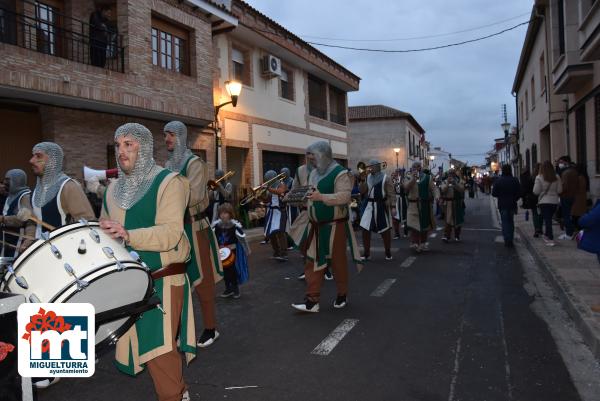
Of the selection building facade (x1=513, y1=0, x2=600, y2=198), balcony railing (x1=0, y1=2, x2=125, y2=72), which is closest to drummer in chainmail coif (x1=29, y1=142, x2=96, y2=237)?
balcony railing (x1=0, y1=2, x2=125, y2=72)

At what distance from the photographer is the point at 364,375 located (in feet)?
12.6

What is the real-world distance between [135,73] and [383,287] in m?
8.48

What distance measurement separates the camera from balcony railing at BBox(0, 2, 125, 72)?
34.0 ft

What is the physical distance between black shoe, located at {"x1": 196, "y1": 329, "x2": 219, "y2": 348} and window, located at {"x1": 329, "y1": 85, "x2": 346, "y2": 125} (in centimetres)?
2317

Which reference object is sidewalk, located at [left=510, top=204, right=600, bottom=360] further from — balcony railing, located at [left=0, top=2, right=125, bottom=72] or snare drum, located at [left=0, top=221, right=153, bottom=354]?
balcony railing, located at [left=0, top=2, right=125, bottom=72]

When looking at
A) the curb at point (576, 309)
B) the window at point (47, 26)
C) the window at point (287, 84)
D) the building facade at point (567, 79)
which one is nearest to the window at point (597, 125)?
the building facade at point (567, 79)

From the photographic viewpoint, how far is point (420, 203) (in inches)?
404

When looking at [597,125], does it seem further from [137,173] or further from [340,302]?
[137,173]

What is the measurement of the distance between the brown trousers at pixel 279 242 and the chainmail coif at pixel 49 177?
5936 mm

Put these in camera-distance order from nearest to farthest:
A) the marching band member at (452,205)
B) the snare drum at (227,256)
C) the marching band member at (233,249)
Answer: the snare drum at (227,256)
the marching band member at (233,249)
the marching band member at (452,205)

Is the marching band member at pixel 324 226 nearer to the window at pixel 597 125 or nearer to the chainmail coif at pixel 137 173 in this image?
the chainmail coif at pixel 137 173

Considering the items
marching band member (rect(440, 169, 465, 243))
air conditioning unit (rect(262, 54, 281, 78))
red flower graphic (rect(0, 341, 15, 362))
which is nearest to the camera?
red flower graphic (rect(0, 341, 15, 362))

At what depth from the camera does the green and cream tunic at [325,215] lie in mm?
5580

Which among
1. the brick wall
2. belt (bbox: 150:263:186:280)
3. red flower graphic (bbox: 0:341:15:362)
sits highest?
the brick wall
